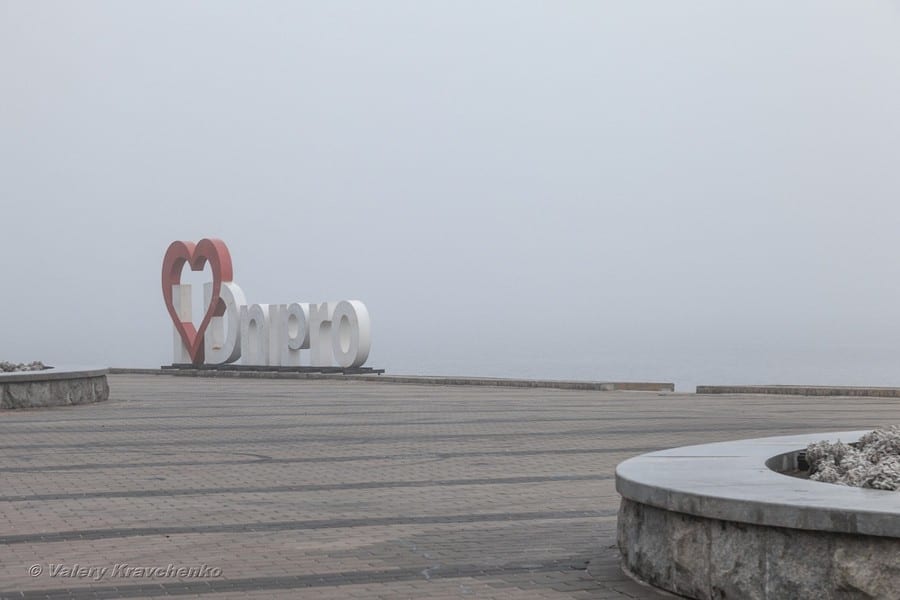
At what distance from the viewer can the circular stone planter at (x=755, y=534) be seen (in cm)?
571

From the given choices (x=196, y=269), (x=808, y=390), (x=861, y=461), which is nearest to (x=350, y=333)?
(x=196, y=269)

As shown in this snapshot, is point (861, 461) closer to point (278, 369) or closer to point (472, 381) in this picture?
point (472, 381)

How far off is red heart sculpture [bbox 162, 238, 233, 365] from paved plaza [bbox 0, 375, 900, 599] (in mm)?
17644

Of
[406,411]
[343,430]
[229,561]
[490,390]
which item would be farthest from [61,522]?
[490,390]

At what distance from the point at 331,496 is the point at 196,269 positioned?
3056 centimetres

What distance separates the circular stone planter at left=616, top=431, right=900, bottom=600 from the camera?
18.7 ft

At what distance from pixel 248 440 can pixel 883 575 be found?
1088cm

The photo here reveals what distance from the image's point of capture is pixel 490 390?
28.4m

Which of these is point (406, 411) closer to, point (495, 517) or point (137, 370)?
point (495, 517)

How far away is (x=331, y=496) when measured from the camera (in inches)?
417

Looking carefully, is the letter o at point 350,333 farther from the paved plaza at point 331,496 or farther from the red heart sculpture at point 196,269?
the paved plaza at point 331,496

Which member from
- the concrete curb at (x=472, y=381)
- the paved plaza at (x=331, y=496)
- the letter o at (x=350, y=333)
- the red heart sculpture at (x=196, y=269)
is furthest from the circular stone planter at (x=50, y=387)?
the red heart sculpture at (x=196, y=269)

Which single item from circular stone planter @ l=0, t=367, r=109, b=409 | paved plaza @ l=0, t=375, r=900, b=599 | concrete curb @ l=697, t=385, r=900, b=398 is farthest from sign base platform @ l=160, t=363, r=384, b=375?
paved plaza @ l=0, t=375, r=900, b=599

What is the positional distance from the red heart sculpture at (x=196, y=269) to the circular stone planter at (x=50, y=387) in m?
16.4
